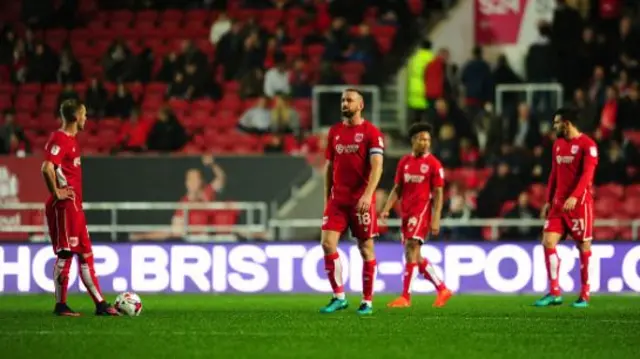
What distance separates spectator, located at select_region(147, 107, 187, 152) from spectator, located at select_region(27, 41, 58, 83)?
3953mm

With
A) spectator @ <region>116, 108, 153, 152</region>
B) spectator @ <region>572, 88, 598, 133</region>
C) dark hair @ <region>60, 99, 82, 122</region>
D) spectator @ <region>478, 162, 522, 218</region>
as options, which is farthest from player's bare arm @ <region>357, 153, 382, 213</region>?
spectator @ <region>116, 108, 153, 152</region>

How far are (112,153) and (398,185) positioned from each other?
25.1 feet

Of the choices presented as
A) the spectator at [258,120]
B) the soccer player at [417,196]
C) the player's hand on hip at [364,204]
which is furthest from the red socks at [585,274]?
the spectator at [258,120]

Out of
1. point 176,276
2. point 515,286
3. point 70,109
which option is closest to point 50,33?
point 176,276

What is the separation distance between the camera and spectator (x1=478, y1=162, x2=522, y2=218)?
19.8 meters

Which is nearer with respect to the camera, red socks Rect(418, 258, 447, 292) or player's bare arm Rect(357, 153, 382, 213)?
player's bare arm Rect(357, 153, 382, 213)

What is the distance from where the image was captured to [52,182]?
12.5m

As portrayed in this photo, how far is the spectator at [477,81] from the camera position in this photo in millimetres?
22625

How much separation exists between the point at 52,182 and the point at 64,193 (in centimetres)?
18

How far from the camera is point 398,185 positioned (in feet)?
49.1

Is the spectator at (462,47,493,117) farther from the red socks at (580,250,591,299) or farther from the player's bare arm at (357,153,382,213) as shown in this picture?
the player's bare arm at (357,153,382,213)

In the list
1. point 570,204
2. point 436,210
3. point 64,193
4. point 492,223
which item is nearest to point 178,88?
point 492,223

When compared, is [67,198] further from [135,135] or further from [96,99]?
[96,99]

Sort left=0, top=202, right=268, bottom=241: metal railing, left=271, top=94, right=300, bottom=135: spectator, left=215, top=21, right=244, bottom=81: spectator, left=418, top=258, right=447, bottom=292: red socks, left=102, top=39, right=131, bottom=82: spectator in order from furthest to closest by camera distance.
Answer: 1. left=102, top=39, right=131, bottom=82: spectator
2. left=215, top=21, right=244, bottom=81: spectator
3. left=271, top=94, right=300, bottom=135: spectator
4. left=0, top=202, right=268, bottom=241: metal railing
5. left=418, top=258, right=447, bottom=292: red socks
